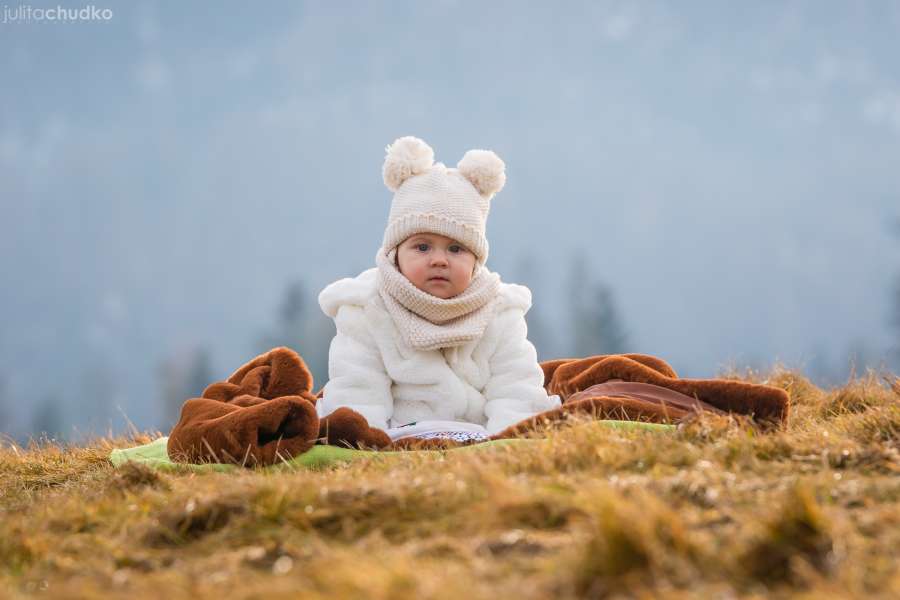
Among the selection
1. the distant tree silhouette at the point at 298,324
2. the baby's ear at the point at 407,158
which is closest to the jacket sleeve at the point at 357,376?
the baby's ear at the point at 407,158

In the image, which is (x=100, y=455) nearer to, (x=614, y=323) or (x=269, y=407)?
(x=269, y=407)

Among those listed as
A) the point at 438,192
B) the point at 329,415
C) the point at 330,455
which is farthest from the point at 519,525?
the point at 438,192

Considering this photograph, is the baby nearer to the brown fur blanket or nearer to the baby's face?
the baby's face

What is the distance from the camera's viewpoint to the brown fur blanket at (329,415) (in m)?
4.36

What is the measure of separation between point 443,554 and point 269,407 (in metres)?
2.17

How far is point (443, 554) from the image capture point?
235 cm

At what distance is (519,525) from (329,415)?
237 cm

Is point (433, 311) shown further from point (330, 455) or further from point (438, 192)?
point (330, 455)

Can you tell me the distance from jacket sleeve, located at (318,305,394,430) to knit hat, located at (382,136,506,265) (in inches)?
21.1

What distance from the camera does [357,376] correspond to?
5.12m

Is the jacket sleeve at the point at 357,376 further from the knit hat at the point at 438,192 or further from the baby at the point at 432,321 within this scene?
the knit hat at the point at 438,192

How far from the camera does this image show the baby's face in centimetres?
528

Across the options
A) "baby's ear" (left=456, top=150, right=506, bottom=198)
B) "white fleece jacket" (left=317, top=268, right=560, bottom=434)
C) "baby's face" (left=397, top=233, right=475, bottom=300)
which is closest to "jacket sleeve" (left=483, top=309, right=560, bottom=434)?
"white fleece jacket" (left=317, top=268, right=560, bottom=434)

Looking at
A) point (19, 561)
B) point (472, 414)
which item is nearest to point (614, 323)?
point (472, 414)
